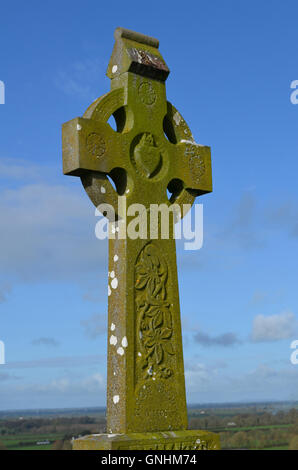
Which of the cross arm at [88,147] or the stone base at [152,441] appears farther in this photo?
the cross arm at [88,147]

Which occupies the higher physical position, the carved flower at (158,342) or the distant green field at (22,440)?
the carved flower at (158,342)

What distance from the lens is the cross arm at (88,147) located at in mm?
6812

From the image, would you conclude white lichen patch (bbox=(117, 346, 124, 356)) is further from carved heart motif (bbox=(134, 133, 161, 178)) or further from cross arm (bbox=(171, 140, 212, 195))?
cross arm (bbox=(171, 140, 212, 195))

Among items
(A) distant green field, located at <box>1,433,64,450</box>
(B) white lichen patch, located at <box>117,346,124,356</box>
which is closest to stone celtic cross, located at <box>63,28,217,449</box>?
(B) white lichen patch, located at <box>117,346,124,356</box>

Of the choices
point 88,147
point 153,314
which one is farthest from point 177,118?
point 153,314

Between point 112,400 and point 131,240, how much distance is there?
1.68 meters

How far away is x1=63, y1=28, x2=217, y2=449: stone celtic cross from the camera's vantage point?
265 inches

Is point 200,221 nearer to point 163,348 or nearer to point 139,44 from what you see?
point 163,348

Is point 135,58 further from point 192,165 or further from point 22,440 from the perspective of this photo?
point 22,440

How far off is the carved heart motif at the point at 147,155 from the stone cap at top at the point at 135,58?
0.76 meters

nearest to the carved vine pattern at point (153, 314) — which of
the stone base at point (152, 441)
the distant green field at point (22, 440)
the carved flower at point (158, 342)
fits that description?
the carved flower at point (158, 342)

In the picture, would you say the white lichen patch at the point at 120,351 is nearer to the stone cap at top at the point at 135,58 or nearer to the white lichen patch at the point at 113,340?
the white lichen patch at the point at 113,340

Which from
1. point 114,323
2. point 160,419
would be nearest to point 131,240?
point 114,323
